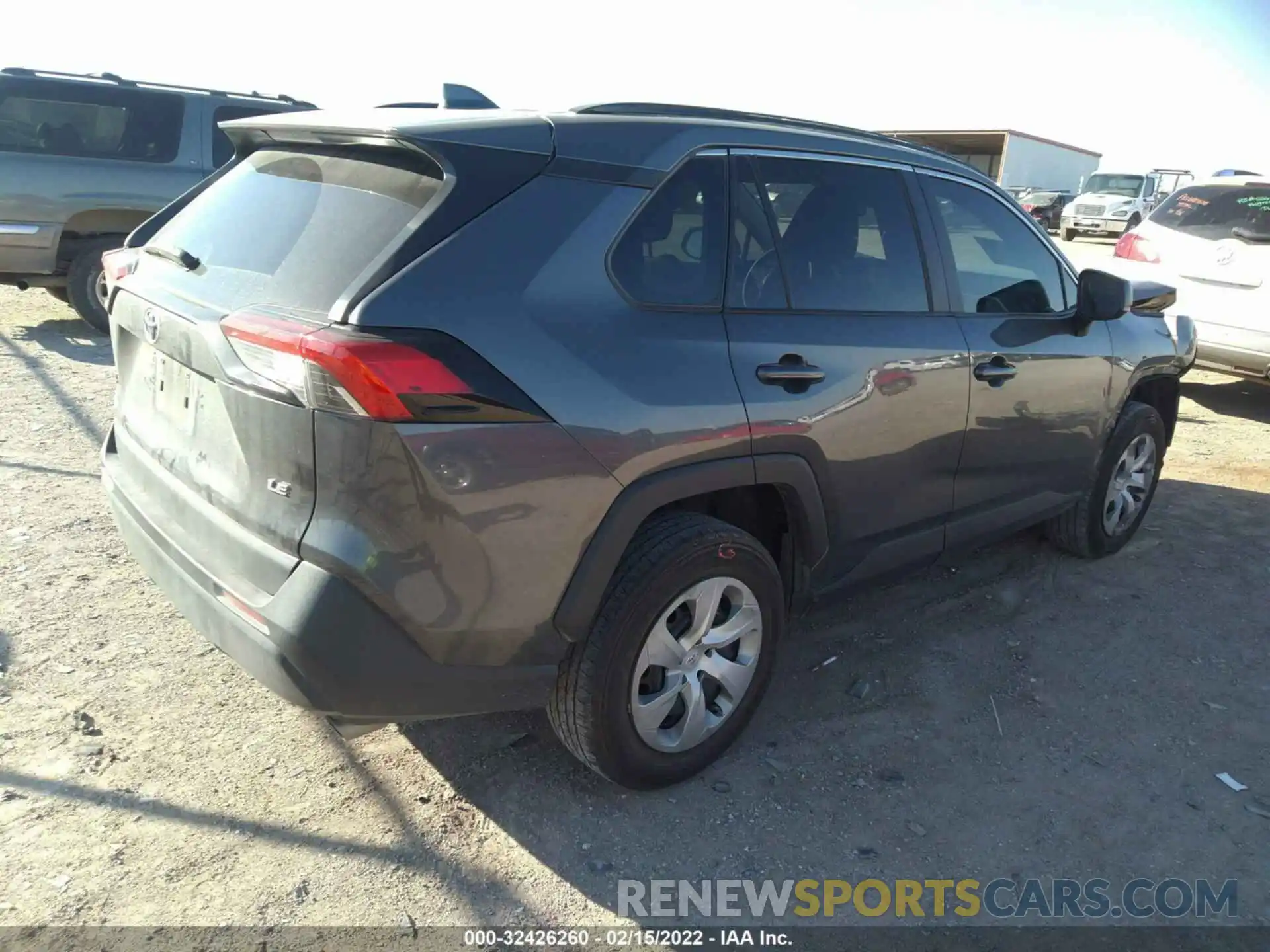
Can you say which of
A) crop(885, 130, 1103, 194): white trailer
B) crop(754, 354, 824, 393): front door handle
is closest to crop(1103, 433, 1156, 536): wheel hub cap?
crop(754, 354, 824, 393): front door handle

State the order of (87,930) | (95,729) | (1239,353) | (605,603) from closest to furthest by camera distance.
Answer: (87,930) → (605,603) → (95,729) → (1239,353)

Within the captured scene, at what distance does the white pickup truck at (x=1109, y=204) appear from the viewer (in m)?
28.2

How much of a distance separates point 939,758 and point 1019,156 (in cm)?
4047

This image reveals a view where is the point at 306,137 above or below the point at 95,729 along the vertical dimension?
above

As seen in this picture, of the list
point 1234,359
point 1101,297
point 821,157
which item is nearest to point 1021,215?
point 1101,297

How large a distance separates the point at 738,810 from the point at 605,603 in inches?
31.4

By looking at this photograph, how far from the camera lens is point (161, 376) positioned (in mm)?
2713

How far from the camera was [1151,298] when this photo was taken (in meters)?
4.58

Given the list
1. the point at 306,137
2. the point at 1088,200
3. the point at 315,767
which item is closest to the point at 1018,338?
the point at 306,137

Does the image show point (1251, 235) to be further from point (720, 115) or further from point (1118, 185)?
point (1118, 185)

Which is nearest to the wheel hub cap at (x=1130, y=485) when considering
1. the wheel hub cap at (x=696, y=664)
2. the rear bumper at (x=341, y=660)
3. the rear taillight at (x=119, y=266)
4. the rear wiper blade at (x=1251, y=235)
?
the wheel hub cap at (x=696, y=664)

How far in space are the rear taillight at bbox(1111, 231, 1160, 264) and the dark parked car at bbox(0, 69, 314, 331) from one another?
7444 millimetres

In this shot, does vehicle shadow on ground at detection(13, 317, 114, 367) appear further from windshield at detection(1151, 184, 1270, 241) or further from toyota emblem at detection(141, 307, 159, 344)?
windshield at detection(1151, 184, 1270, 241)

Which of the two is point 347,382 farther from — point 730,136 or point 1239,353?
point 1239,353
